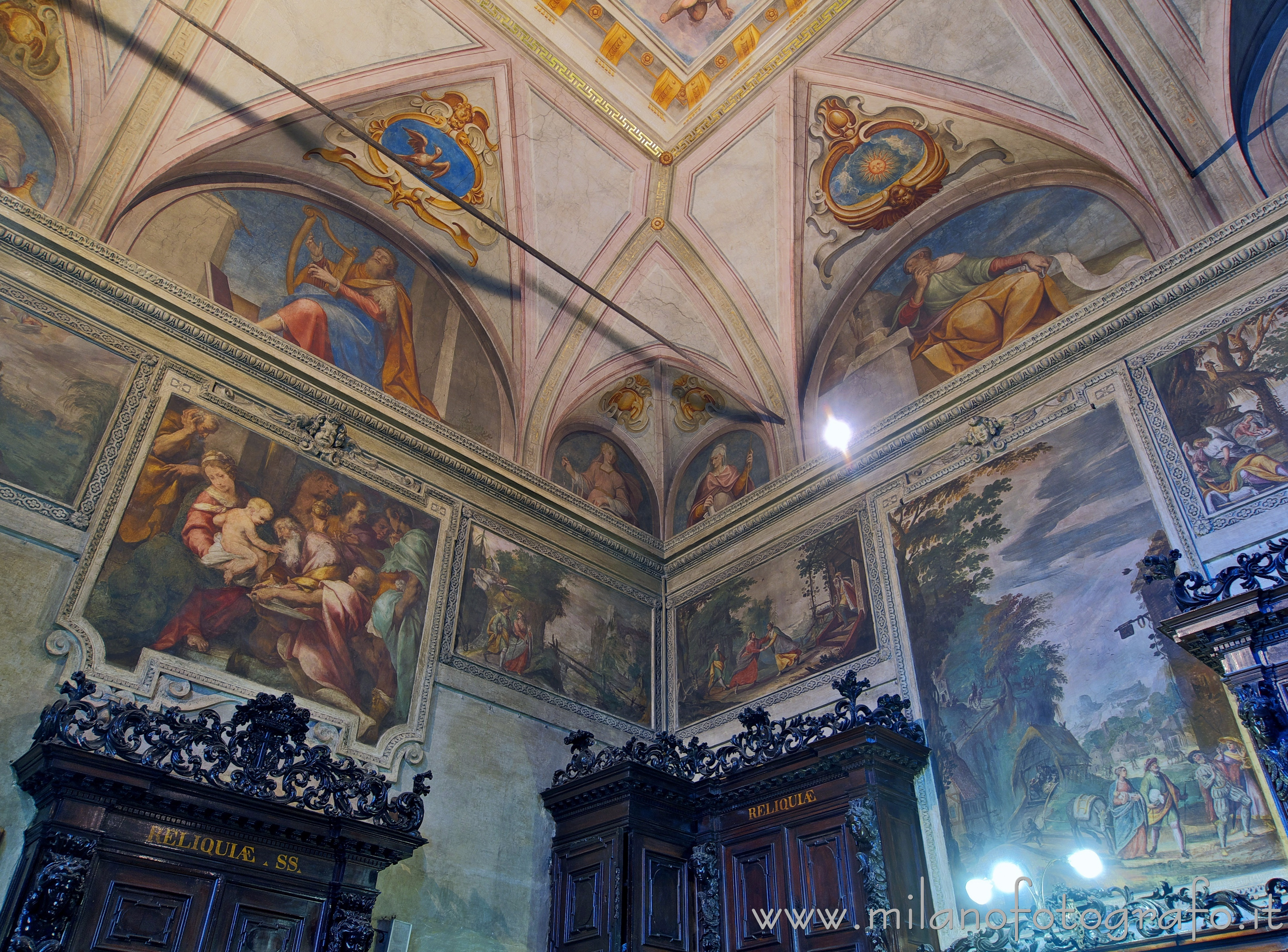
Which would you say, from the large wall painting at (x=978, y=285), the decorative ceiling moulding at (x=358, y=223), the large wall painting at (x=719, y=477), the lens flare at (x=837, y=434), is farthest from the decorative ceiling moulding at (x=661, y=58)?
the lens flare at (x=837, y=434)

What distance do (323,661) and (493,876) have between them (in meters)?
2.97

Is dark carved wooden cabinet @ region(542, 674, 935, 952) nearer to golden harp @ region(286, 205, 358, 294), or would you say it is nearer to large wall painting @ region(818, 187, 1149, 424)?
large wall painting @ region(818, 187, 1149, 424)

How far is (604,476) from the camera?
14.7 metres

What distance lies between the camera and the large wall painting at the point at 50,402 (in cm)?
872

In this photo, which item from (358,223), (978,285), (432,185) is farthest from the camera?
(358,223)

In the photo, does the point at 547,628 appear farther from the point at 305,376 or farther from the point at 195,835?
the point at 195,835

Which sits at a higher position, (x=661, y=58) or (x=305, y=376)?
(x=661, y=58)

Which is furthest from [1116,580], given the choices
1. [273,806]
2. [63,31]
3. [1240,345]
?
[63,31]

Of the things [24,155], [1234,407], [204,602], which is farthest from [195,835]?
[1234,407]

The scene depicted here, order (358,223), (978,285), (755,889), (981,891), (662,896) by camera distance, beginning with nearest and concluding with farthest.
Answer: (981,891), (755,889), (662,896), (978,285), (358,223)

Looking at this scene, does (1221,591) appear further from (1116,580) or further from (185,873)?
(185,873)

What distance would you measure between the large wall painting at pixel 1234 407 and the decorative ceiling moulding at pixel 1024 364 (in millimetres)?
714

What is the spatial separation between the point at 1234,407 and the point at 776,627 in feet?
19.0

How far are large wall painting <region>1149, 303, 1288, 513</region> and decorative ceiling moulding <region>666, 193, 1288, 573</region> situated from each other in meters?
0.71
